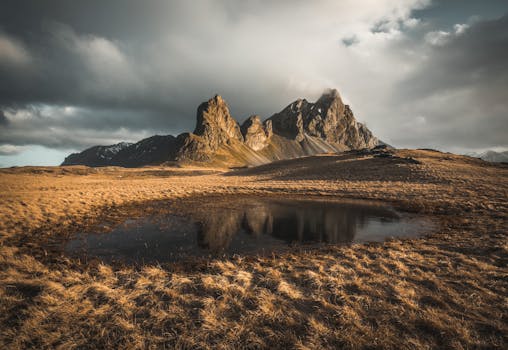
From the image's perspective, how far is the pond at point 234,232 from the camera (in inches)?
470

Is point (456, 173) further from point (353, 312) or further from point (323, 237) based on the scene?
point (353, 312)

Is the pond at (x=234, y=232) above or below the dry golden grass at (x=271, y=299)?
below

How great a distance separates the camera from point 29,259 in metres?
9.77

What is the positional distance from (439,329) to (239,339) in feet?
16.7

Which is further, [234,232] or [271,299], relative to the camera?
[234,232]

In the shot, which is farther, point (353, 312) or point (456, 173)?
point (456, 173)

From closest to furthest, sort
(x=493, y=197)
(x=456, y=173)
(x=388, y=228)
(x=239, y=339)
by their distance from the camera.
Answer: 1. (x=239, y=339)
2. (x=388, y=228)
3. (x=493, y=197)
4. (x=456, y=173)

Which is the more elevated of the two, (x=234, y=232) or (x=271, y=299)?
(x=271, y=299)

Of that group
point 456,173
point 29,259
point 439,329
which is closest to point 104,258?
point 29,259

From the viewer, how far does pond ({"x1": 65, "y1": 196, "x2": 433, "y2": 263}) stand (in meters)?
11.9

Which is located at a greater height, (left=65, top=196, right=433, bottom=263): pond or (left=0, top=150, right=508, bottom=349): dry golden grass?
(left=0, top=150, right=508, bottom=349): dry golden grass

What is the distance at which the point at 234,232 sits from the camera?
15820 mm

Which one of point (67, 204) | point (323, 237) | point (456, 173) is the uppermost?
point (456, 173)

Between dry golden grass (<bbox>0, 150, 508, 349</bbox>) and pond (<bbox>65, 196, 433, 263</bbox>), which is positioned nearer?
dry golden grass (<bbox>0, 150, 508, 349</bbox>)
